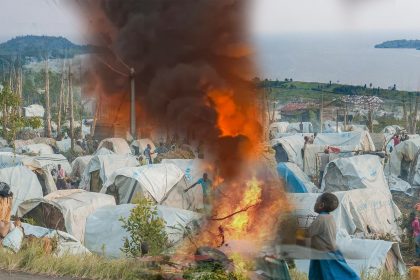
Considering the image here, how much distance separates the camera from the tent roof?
1528cm


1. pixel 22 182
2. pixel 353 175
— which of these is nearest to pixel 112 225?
pixel 22 182

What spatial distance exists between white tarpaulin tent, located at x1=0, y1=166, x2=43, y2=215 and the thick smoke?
8071 millimetres

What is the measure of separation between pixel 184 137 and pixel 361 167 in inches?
427

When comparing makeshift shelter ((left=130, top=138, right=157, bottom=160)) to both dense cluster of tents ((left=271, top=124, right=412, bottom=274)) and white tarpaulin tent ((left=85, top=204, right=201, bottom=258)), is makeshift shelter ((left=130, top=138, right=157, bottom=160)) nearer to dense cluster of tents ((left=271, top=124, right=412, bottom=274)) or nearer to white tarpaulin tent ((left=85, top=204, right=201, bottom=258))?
dense cluster of tents ((left=271, top=124, right=412, bottom=274))

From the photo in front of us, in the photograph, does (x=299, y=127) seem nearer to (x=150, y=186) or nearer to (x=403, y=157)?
(x=403, y=157)

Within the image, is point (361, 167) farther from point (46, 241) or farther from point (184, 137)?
point (46, 241)

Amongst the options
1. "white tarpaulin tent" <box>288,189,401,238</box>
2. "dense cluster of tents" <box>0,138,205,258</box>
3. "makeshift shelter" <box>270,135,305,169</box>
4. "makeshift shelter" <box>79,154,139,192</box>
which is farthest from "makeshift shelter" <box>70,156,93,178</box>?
"white tarpaulin tent" <box>288,189,401,238</box>

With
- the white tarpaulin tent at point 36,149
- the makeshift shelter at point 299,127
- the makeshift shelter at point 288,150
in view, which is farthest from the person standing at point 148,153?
the makeshift shelter at point 299,127

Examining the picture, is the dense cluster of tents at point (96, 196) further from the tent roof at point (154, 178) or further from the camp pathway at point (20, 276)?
the camp pathway at point (20, 276)

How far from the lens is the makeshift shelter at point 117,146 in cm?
1970

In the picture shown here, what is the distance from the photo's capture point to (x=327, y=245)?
6.23 metres

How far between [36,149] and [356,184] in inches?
458

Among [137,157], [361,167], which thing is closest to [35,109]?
[137,157]

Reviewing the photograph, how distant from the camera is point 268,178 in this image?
831 centimetres
